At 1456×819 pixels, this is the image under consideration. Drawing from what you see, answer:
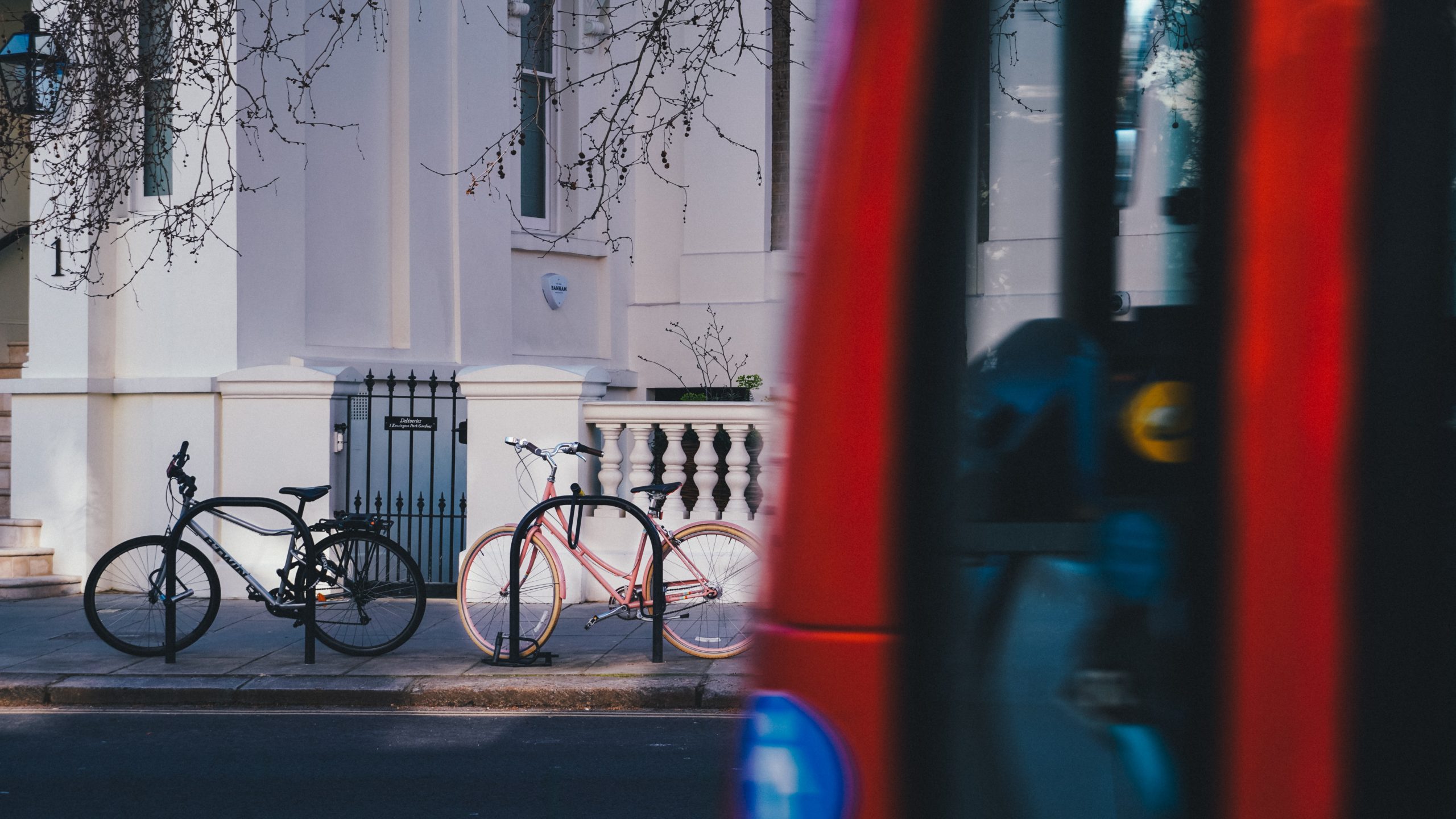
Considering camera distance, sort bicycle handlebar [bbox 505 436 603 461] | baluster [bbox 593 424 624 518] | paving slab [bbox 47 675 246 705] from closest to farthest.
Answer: paving slab [bbox 47 675 246 705] → bicycle handlebar [bbox 505 436 603 461] → baluster [bbox 593 424 624 518]

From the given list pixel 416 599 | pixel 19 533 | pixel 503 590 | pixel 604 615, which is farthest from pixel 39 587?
pixel 604 615

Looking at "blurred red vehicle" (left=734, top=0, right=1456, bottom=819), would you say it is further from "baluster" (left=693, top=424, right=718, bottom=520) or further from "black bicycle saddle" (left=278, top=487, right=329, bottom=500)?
"baluster" (left=693, top=424, right=718, bottom=520)

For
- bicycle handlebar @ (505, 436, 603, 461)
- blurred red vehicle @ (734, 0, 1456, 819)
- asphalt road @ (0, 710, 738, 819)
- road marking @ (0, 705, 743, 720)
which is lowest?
road marking @ (0, 705, 743, 720)

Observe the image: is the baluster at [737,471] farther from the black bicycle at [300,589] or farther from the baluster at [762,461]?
the black bicycle at [300,589]

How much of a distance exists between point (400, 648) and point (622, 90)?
8.75 meters

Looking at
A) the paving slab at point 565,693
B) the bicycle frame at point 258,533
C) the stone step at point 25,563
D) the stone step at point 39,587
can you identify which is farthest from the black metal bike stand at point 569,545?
the stone step at point 25,563

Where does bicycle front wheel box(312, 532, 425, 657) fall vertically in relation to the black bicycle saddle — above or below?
below

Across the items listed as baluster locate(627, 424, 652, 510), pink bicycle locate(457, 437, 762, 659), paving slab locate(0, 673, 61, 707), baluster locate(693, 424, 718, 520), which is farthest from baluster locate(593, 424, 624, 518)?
paving slab locate(0, 673, 61, 707)

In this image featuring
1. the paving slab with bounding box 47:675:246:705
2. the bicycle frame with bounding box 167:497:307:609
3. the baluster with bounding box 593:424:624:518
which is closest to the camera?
the paving slab with bounding box 47:675:246:705

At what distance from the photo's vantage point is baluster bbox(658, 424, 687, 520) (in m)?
10.8

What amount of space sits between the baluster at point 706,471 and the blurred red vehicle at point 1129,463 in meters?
8.94

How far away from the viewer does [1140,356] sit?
1745 millimetres

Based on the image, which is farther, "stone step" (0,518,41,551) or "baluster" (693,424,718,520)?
"stone step" (0,518,41,551)

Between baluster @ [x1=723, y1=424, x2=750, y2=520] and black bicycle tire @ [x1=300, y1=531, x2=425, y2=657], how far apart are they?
9.48ft
